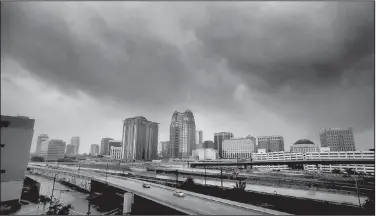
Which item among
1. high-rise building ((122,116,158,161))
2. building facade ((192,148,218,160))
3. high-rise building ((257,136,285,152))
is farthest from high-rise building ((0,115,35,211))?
high-rise building ((257,136,285,152))

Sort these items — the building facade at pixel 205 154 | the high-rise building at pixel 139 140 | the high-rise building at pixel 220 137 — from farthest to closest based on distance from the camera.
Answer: the high-rise building at pixel 220 137 → the building facade at pixel 205 154 → the high-rise building at pixel 139 140

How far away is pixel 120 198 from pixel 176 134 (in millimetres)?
126917

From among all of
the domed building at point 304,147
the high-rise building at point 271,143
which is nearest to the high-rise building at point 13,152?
the domed building at point 304,147

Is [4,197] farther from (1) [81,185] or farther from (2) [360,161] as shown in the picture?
(2) [360,161]

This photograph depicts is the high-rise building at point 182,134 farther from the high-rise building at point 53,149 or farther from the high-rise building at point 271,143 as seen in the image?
the high-rise building at point 53,149

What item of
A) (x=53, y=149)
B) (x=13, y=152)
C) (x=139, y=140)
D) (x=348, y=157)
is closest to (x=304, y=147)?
(x=348, y=157)

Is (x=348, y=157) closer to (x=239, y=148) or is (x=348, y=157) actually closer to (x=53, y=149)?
(x=239, y=148)

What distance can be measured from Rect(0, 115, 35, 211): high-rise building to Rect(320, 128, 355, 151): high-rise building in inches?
5785

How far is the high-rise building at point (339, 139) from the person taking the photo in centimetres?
11919

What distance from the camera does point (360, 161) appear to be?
62.1 m

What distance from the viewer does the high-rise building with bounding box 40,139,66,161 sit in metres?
131

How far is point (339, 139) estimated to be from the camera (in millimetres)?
123188

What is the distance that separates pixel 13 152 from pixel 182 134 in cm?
14685

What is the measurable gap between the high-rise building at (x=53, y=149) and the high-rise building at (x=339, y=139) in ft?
546
